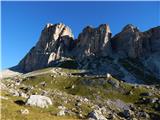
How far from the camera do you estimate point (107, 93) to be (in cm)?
18438

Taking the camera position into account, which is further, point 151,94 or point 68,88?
point 68,88

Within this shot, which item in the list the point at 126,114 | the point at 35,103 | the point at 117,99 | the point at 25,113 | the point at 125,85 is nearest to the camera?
the point at 25,113

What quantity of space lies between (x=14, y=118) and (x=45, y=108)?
22525mm

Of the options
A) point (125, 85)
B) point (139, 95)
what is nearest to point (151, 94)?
point (139, 95)

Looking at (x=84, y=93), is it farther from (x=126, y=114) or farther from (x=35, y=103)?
(x=35, y=103)

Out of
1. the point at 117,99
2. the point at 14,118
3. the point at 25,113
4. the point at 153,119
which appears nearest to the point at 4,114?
the point at 14,118

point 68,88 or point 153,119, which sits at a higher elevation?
point 68,88

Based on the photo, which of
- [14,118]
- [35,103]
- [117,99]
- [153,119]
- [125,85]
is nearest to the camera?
[14,118]

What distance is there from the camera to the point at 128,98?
17588cm

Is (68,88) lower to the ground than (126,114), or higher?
higher

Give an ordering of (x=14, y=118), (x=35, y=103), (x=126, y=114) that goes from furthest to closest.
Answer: (x=126, y=114)
(x=35, y=103)
(x=14, y=118)

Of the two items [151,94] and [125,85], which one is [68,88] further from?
[151,94]

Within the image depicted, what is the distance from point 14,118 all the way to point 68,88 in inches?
5928

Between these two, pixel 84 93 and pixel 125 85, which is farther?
pixel 125 85
